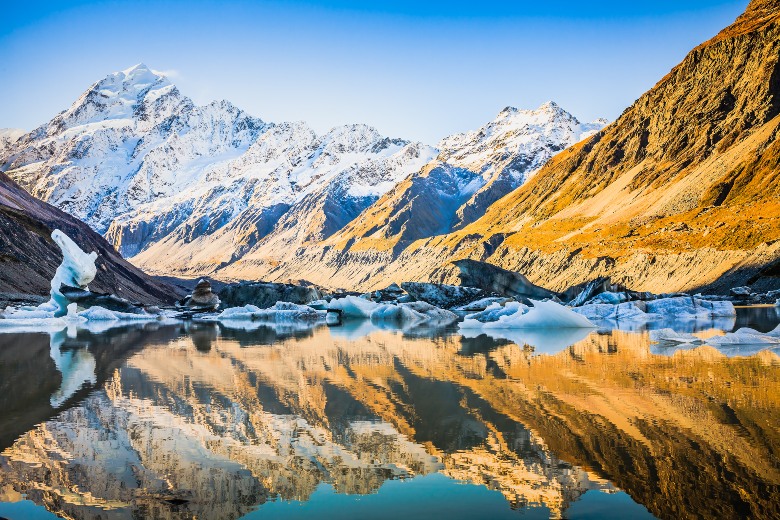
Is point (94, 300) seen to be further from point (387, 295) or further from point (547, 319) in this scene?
point (387, 295)

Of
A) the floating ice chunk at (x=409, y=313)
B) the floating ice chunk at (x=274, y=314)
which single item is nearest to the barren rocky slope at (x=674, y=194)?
the floating ice chunk at (x=409, y=313)

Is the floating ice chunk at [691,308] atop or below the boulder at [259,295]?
below

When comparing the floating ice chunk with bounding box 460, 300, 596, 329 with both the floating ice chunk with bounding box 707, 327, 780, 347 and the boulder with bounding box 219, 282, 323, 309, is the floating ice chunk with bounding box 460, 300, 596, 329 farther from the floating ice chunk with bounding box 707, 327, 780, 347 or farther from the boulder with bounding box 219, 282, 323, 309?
the boulder with bounding box 219, 282, 323, 309

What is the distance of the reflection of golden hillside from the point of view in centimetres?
744

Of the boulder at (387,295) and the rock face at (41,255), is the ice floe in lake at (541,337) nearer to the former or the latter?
the rock face at (41,255)

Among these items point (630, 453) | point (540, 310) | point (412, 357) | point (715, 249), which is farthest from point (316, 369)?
point (715, 249)

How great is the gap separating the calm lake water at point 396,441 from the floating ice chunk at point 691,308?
31.4 m

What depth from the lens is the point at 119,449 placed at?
9.30 meters

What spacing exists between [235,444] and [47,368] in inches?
474

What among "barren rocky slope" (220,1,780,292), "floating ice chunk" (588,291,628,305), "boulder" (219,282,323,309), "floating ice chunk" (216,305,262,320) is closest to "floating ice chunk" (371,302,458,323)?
"floating ice chunk" (216,305,262,320)

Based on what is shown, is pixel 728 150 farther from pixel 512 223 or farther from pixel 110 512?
pixel 110 512

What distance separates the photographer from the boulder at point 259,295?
71812 mm

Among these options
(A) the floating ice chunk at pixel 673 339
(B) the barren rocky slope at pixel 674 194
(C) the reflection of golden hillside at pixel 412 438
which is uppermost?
(B) the barren rocky slope at pixel 674 194

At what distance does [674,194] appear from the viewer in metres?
107
